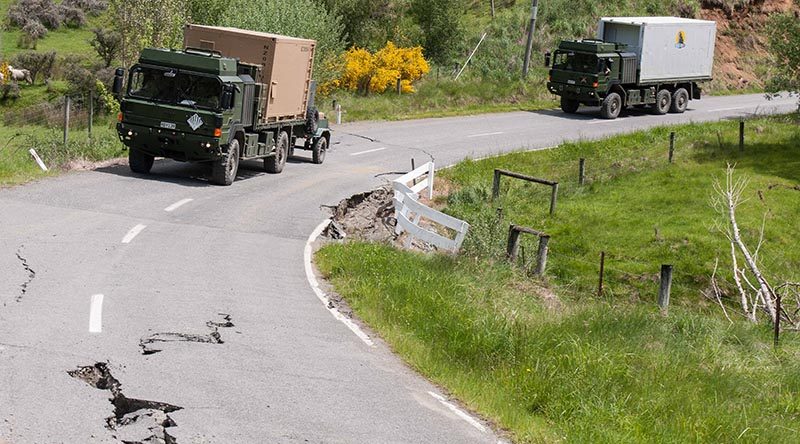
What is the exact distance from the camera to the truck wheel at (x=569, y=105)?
4506 centimetres

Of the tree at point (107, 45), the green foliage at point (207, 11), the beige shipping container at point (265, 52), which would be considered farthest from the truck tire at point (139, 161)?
the tree at point (107, 45)

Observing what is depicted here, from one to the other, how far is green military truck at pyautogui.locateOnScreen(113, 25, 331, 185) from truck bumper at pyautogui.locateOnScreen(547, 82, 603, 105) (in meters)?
18.5

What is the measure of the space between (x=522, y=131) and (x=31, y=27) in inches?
1434

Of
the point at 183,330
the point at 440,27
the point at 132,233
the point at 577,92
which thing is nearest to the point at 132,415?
the point at 183,330

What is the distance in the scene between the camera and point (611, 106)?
43.8 metres

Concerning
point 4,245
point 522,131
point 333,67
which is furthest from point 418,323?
point 333,67

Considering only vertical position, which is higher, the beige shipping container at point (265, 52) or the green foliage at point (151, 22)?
the green foliage at point (151, 22)

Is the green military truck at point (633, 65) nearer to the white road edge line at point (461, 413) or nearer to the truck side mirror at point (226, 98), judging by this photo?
the truck side mirror at point (226, 98)

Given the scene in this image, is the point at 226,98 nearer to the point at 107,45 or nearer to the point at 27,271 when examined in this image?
the point at 27,271

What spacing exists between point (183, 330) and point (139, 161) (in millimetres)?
13649

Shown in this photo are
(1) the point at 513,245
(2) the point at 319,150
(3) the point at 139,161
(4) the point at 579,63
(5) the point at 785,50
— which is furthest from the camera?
(4) the point at 579,63

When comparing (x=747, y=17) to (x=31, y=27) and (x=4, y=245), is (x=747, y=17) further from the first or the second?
(x=4, y=245)

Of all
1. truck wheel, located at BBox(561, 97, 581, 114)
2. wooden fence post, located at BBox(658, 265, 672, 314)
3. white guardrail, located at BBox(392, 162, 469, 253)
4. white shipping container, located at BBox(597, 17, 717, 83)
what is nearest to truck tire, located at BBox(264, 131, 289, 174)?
white guardrail, located at BBox(392, 162, 469, 253)

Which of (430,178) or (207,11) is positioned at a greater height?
(207,11)
